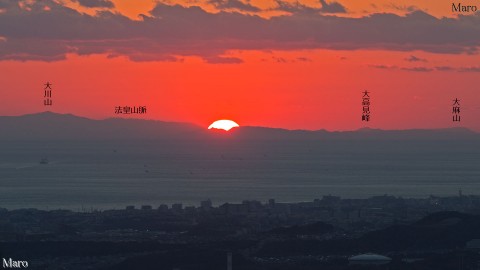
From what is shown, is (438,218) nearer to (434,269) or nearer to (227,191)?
(434,269)

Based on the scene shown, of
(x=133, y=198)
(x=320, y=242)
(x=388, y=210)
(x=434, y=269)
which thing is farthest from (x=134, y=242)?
(x=133, y=198)

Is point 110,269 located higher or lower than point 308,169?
lower

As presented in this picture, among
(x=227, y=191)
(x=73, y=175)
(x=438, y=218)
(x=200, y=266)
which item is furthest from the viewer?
(x=73, y=175)

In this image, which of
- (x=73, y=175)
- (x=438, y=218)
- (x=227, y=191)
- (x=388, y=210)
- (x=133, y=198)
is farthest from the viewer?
(x=73, y=175)

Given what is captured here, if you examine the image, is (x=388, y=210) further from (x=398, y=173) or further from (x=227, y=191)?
(x=398, y=173)

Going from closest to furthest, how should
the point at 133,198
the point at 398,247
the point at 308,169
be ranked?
the point at 398,247 → the point at 133,198 → the point at 308,169

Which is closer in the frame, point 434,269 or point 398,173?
point 434,269

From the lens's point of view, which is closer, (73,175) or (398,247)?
(398,247)

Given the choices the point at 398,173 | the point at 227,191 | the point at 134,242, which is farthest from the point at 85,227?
the point at 398,173

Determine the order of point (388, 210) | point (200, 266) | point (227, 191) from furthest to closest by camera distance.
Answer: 1. point (227, 191)
2. point (388, 210)
3. point (200, 266)
